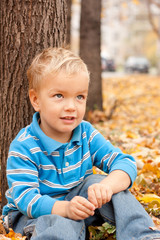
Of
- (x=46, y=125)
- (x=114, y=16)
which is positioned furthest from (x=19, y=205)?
(x=114, y=16)

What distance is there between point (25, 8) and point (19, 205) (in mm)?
1442

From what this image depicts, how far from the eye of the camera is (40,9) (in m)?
2.55

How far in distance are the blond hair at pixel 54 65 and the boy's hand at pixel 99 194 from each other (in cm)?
70

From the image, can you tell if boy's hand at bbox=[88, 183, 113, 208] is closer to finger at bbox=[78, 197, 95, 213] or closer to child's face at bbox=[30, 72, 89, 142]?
finger at bbox=[78, 197, 95, 213]

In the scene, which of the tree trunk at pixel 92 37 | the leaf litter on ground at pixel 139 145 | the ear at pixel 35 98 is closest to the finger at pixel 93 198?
the leaf litter on ground at pixel 139 145

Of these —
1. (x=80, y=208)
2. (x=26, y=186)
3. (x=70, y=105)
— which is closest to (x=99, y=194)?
(x=80, y=208)

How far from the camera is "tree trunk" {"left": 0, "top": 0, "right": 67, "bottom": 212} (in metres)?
2.55

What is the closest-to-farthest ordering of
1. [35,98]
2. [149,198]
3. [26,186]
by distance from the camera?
[26,186], [35,98], [149,198]

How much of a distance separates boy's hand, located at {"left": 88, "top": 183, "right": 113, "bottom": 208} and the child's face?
16.3 inches

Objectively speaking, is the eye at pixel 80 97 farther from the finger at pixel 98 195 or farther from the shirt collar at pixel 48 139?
the finger at pixel 98 195

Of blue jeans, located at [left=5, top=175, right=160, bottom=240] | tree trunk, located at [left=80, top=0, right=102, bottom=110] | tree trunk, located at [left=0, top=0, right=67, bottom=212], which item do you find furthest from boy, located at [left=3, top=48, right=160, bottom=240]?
tree trunk, located at [left=80, top=0, right=102, bottom=110]

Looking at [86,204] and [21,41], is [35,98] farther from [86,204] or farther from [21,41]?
[86,204]

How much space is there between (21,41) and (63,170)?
1055 millimetres

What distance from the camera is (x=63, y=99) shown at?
6.82ft
